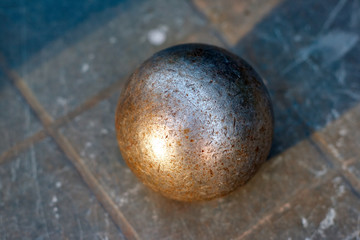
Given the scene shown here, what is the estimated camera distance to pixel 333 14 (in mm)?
3475

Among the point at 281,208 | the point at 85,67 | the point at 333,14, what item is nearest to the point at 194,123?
the point at 281,208

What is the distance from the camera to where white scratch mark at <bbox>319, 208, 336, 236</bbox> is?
267 cm

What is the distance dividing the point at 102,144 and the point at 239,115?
4.57ft

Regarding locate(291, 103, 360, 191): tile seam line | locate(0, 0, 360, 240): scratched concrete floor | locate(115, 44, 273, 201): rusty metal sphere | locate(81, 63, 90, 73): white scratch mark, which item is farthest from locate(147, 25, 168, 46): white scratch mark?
locate(291, 103, 360, 191): tile seam line

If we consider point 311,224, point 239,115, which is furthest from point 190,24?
point 311,224

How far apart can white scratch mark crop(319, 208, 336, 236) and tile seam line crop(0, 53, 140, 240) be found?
1454 mm

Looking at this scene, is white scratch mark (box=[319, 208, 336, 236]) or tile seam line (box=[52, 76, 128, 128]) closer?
white scratch mark (box=[319, 208, 336, 236])

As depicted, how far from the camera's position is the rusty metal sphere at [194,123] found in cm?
211

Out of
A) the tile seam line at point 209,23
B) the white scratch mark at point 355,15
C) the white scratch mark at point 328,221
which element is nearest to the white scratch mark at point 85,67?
the tile seam line at point 209,23

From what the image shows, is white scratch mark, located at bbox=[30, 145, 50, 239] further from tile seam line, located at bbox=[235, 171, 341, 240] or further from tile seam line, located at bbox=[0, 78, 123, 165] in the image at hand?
tile seam line, located at bbox=[235, 171, 341, 240]

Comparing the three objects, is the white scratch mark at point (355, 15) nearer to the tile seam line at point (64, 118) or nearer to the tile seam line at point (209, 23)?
the tile seam line at point (209, 23)

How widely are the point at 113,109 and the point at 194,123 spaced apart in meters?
1.29

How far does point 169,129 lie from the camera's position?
2102mm

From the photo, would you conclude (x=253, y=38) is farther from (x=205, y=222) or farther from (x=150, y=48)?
(x=205, y=222)
